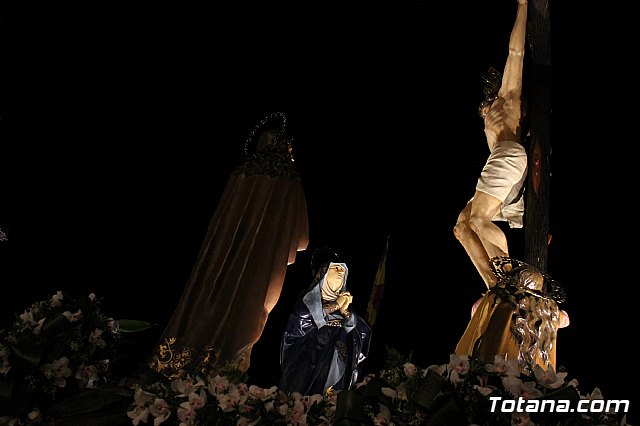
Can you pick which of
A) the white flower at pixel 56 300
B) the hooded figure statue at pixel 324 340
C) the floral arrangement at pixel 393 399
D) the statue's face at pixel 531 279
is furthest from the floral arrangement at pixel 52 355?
the statue's face at pixel 531 279

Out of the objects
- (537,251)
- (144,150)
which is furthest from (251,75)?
(537,251)

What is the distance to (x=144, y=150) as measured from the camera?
4.16m

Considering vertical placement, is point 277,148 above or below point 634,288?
above

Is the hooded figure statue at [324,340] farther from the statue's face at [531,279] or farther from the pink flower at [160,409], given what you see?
the pink flower at [160,409]

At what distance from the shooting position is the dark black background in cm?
387

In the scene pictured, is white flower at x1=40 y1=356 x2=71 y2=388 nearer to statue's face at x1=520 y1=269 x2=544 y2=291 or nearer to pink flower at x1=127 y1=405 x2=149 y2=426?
pink flower at x1=127 y1=405 x2=149 y2=426

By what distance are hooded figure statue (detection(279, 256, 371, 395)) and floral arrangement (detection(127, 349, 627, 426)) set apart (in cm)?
126

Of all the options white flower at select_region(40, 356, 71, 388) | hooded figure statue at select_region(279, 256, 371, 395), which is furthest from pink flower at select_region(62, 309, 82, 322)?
hooded figure statue at select_region(279, 256, 371, 395)

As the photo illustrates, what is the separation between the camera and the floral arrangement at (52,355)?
2018mm

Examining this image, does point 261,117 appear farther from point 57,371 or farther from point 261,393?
point 261,393

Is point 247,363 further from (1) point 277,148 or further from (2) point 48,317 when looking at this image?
(2) point 48,317

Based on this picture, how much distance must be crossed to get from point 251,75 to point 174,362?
1.71m

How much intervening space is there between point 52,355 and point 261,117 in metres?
2.37

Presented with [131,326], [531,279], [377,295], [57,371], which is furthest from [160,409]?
[377,295]
